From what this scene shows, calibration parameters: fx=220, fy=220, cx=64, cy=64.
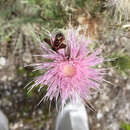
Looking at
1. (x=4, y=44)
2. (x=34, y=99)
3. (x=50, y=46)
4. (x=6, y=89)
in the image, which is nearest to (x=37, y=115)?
(x=34, y=99)

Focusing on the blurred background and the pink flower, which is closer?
the pink flower

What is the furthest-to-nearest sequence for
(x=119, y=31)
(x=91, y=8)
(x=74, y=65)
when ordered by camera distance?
(x=91, y=8)
(x=119, y=31)
(x=74, y=65)

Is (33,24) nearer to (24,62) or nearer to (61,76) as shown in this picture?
(24,62)

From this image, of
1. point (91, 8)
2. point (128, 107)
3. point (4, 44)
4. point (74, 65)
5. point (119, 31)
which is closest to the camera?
point (74, 65)

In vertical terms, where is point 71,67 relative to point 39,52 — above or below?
above

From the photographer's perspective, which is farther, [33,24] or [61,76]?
[33,24]

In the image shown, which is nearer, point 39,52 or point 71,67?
point 71,67

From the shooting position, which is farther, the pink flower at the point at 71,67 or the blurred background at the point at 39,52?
the blurred background at the point at 39,52

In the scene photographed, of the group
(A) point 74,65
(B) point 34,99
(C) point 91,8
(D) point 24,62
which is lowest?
(B) point 34,99
